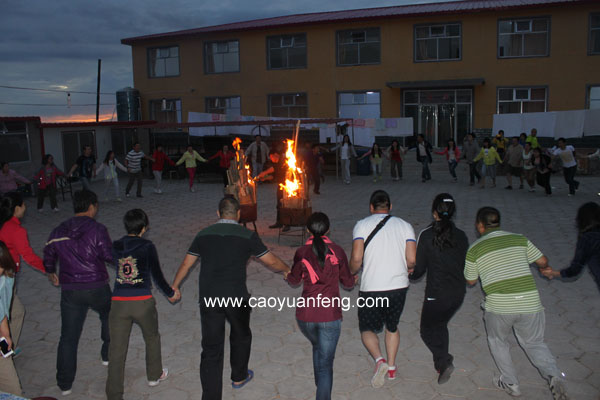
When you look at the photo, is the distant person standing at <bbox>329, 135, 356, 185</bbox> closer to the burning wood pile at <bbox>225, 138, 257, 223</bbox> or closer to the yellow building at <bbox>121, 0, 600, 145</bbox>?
the yellow building at <bbox>121, 0, 600, 145</bbox>

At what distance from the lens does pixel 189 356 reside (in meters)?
5.62

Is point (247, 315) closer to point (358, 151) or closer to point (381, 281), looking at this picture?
point (381, 281)

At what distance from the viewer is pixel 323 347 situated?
169 inches

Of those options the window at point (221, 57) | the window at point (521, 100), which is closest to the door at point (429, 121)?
the window at point (521, 100)

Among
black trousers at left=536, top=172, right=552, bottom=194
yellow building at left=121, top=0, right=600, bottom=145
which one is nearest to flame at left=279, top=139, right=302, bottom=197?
black trousers at left=536, top=172, right=552, bottom=194

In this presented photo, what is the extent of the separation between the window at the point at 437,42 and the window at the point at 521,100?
9.44 ft

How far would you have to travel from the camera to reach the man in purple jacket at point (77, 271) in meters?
4.66

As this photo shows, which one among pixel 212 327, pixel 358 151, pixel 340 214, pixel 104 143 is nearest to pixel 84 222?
pixel 212 327

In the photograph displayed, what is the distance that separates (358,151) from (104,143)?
455 inches

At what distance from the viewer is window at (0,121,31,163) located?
18328mm

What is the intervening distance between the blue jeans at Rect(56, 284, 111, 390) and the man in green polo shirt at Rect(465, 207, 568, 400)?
129 inches

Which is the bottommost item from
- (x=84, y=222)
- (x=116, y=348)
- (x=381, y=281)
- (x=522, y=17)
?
(x=116, y=348)

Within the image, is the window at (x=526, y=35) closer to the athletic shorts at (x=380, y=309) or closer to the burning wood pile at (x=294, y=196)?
the burning wood pile at (x=294, y=196)

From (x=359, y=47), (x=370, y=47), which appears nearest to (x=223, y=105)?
A: (x=359, y=47)
